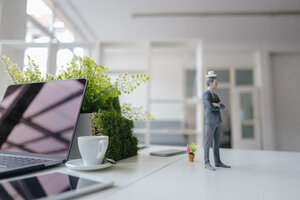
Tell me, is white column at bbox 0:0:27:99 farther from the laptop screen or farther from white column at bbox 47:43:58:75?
the laptop screen

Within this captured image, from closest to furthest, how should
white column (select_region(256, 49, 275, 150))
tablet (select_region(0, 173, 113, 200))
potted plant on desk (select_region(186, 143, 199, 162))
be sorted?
1. tablet (select_region(0, 173, 113, 200))
2. potted plant on desk (select_region(186, 143, 199, 162))
3. white column (select_region(256, 49, 275, 150))

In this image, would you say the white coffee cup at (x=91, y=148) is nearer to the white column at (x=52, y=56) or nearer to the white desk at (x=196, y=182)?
the white desk at (x=196, y=182)

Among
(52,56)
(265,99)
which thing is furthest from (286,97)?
(52,56)

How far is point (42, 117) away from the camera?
66 cm

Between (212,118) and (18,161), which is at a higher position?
(212,118)

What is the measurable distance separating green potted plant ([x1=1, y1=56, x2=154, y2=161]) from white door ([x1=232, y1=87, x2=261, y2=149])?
449cm

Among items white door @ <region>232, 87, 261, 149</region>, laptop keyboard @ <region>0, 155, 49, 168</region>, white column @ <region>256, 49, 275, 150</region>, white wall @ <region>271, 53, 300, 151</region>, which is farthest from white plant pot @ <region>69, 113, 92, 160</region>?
white wall @ <region>271, 53, 300, 151</region>

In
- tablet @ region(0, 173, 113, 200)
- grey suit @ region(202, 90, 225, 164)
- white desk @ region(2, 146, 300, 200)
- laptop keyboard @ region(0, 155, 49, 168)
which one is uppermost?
grey suit @ region(202, 90, 225, 164)

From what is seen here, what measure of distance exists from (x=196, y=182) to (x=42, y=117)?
0.54m

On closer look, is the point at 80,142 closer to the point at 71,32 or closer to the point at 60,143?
the point at 60,143

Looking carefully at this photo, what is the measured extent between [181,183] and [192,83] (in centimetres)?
526

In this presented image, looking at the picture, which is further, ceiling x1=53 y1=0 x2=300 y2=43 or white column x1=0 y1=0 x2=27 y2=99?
ceiling x1=53 y1=0 x2=300 y2=43

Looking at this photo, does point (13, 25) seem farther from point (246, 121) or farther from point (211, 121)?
point (246, 121)

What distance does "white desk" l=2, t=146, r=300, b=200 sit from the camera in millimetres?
356
